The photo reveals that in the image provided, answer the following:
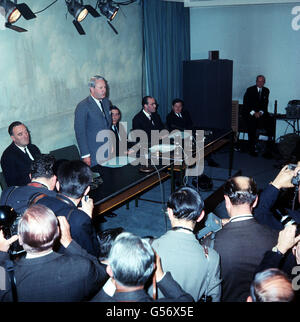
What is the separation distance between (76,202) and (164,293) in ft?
3.19

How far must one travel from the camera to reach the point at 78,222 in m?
2.02

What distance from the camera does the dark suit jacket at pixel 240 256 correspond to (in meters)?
1.74

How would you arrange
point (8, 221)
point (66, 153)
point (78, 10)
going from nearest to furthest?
1. point (8, 221)
2. point (78, 10)
3. point (66, 153)

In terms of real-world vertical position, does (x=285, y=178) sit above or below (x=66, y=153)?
above

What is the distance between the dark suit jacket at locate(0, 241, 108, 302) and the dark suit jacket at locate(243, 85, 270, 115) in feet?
18.6

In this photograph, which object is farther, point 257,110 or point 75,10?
point 257,110

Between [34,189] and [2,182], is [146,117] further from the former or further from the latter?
[34,189]

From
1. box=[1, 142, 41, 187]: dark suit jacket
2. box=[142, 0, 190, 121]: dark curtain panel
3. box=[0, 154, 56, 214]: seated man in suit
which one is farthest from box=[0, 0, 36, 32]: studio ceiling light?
box=[142, 0, 190, 121]: dark curtain panel

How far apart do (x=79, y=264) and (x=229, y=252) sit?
28.8 inches

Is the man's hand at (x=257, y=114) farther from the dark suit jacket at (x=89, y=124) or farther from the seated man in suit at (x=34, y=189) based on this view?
the seated man in suit at (x=34, y=189)

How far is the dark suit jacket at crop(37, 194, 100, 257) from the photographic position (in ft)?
6.62

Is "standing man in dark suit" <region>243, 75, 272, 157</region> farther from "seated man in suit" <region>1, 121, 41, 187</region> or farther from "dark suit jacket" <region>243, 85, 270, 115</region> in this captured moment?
"seated man in suit" <region>1, 121, 41, 187</region>

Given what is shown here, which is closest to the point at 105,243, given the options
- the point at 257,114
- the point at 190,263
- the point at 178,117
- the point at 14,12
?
the point at 190,263

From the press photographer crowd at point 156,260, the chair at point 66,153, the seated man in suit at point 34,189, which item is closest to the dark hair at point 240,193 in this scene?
the press photographer crowd at point 156,260
